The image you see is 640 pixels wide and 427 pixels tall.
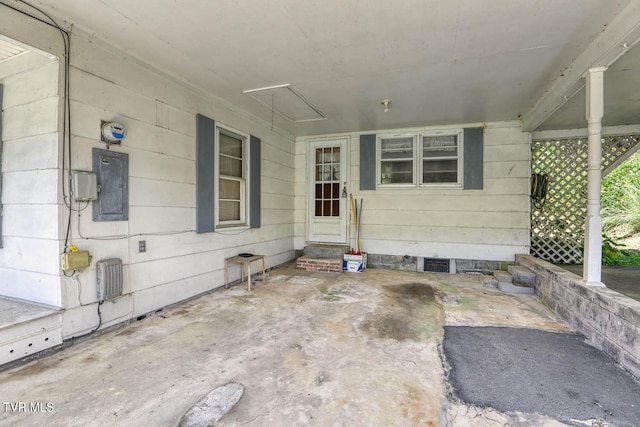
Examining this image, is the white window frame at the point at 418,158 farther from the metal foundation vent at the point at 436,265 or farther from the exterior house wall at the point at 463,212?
the metal foundation vent at the point at 436,265

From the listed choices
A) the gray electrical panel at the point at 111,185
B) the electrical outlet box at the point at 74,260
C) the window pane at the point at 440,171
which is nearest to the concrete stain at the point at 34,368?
the electrical outlet box at the point at 74,260

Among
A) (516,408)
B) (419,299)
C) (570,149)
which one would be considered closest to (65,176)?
(516,408)

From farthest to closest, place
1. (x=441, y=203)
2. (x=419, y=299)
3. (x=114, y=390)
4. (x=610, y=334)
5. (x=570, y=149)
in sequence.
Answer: (x=441, y=203) → (x=570, y=149) → (x=419, y=299) → (x=610, y=334) → (x=114, y=390)

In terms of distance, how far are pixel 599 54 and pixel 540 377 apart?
3039 millimetres

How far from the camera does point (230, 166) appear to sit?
483 cm

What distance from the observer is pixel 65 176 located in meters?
2.60

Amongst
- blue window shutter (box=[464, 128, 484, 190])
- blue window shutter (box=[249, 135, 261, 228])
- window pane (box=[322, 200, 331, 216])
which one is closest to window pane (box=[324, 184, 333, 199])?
window pane (box=[322, 200, 331, 216])

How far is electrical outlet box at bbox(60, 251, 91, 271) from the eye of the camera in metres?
2.54

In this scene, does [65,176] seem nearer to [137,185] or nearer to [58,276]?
[137,185]

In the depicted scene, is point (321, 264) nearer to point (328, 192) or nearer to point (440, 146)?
point (328, 192)

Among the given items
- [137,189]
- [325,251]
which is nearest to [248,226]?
[325,251]

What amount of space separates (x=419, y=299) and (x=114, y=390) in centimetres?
348

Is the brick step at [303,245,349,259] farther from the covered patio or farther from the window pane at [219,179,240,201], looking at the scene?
the window pane at [219,179,240,201]

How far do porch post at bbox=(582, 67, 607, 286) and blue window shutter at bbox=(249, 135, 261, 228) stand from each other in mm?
4501
